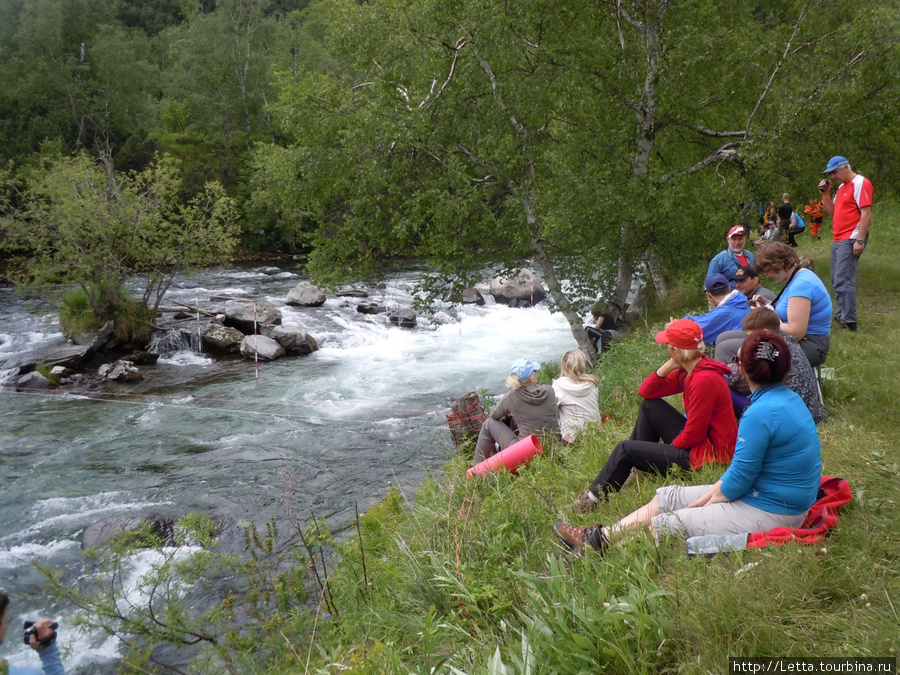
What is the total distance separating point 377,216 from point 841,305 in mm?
6687

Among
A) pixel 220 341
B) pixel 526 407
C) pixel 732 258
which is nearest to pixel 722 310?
pixel 732 258

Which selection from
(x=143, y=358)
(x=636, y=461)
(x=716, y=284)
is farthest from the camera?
(x=143, y=358)

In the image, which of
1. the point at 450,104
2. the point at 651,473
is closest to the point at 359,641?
the point at 651,473

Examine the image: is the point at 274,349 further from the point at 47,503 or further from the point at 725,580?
the point at 725,580

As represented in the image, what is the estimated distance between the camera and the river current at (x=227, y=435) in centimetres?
755

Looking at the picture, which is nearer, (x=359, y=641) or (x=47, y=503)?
(x=359, y=641)

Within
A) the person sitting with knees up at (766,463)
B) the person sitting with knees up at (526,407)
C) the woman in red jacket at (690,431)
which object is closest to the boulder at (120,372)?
the person sitting with knees up at (526,407)

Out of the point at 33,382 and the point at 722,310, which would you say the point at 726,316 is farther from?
the point at 33,382

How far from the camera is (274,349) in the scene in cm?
1631

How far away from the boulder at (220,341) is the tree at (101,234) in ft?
7.41

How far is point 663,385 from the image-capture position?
5.01 metres

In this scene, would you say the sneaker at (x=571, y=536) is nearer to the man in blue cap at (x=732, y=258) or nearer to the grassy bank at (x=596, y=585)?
the grassy bank at (x=596, y=585)

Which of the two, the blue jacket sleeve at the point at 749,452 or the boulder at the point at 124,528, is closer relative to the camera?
the blue jacket sleeve at the point at 749,452

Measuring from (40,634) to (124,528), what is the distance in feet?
11.6
